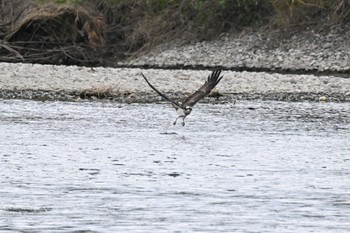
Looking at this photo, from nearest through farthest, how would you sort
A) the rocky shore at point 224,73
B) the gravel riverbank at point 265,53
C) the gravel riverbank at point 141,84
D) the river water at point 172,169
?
the river water at point 172,169 → the gravel riverbank at point 141,84 → the rocky shore at point 224,73 → the gravel riverbank at point 265,53

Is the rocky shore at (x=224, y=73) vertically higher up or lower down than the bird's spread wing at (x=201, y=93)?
lower down

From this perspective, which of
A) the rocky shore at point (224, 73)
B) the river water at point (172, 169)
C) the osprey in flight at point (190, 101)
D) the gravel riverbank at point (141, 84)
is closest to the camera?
the river water at point (172, 169)

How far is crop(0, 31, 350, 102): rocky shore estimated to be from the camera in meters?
27.4

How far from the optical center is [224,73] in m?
31.3

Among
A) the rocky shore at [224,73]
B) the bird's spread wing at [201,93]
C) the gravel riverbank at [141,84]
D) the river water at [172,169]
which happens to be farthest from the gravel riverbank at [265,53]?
the bird's spread wing at [201,93]

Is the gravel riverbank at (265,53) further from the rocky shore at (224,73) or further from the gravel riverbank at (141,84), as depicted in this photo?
the gravel riverbank at (141,84)

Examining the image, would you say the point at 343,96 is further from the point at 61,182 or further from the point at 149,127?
the point at 61,182

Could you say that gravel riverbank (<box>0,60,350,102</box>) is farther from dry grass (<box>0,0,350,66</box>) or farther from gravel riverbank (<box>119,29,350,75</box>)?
dry grass (<box>0,0,350,66</box>)

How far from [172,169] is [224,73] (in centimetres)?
1578

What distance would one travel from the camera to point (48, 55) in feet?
120

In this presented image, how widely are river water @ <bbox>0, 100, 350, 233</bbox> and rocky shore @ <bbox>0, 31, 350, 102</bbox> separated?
2535 millimetres

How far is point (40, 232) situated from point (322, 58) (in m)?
23.4

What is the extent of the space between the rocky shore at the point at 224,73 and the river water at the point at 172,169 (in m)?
2.54

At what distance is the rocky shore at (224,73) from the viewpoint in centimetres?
2739
